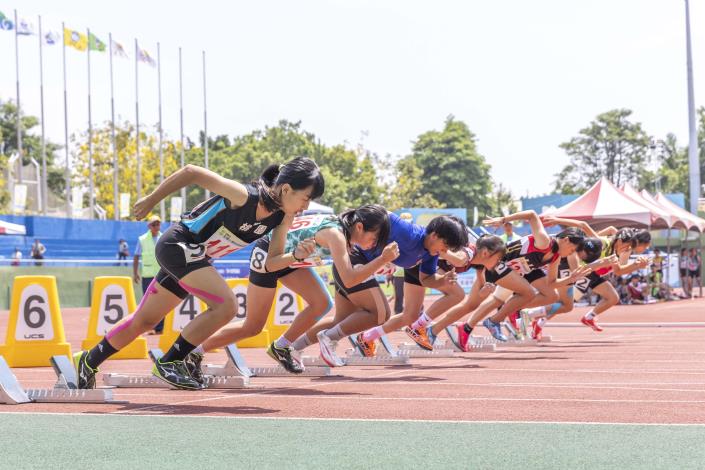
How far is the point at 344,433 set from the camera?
20.2 feet

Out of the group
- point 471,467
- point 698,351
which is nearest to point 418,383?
point 471,467

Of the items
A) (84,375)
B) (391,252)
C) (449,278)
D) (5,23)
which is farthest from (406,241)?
(5,23)

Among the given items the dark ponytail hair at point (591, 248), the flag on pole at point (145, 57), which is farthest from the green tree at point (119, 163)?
the dark ponytail hair at point (591, 248)

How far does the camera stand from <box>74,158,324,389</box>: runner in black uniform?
7727 millimetres

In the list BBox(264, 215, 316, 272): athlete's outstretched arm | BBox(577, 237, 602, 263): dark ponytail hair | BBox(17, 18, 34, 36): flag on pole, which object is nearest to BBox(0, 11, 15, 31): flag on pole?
BBox(17, 18, 34, 36): flag on pole

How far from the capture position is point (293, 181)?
7.68m

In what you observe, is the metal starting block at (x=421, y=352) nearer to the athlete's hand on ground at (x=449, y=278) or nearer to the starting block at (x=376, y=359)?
the starting block at (x=376, y=359)

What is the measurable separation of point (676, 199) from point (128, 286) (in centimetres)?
6842

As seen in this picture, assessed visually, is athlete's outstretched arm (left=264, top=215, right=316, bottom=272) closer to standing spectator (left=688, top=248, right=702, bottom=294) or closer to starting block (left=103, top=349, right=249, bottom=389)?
starting block (left=103, top=349, right=249, bottom=389)

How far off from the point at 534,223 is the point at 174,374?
6647mm

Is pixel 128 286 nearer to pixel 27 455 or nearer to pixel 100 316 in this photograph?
pixel 100 316

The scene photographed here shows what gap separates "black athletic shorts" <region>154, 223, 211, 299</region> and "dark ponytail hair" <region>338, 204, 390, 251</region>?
172cm

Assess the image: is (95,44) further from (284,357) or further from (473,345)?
(284,357)

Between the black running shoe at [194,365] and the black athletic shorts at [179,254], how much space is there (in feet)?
2.31
